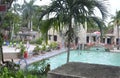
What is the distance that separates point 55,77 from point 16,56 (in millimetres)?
10488

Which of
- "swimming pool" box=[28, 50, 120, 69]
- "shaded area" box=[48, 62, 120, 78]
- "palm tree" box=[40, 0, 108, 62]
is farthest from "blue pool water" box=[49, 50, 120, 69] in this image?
"shaded area" box=[48, 62, 120, 78]

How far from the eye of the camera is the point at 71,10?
7.04 metres

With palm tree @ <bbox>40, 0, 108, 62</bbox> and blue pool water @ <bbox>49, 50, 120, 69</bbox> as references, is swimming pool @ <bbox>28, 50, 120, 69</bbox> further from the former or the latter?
palm tree @ <bbox>40, 0, 108, 62</bbox>

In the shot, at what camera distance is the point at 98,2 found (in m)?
6.95

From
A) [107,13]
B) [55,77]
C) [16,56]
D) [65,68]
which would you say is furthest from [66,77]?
[16,56]

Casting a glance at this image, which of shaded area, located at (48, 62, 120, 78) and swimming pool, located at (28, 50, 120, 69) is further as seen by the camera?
swimming pool, located at (28, 50, 120, 69)

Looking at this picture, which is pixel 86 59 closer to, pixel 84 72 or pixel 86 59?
pixel 86 59

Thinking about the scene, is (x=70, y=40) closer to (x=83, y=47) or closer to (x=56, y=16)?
(x=56, y=16)

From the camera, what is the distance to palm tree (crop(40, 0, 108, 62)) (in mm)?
6918

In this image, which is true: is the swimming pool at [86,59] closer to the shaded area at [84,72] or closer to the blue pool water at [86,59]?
the blue pool water at [86,59]

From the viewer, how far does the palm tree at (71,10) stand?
22.7 ft

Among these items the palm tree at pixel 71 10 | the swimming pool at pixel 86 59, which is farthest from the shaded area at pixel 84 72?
the swimming pool at pixel 86 59

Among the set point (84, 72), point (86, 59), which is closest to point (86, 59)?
point (86, 59)

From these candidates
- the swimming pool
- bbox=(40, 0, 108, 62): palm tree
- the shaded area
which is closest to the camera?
the shaded area
